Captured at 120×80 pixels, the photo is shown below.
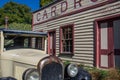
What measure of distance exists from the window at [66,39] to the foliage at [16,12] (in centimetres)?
3701

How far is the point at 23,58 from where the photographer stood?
6578mm

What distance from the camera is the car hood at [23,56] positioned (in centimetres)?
625

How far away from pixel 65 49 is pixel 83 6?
10.7ft

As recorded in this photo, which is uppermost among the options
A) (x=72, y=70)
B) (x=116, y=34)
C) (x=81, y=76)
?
(x=116, y=34)

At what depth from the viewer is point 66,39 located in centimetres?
1515

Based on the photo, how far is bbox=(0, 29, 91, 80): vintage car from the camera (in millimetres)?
5766

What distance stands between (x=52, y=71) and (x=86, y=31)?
737cm

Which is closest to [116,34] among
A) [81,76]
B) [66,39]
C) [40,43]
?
[40,43]

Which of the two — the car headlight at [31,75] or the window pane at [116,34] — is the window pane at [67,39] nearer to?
the window pane at [116,34]

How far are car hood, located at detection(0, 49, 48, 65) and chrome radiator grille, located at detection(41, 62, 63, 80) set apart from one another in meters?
0.40

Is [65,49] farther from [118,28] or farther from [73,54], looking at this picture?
[118,28]

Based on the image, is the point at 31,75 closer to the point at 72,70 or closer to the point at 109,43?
the point at 72,70

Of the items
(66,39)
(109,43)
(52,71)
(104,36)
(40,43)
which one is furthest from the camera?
(66,39)

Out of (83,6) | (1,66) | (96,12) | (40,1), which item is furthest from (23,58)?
(40,1)
